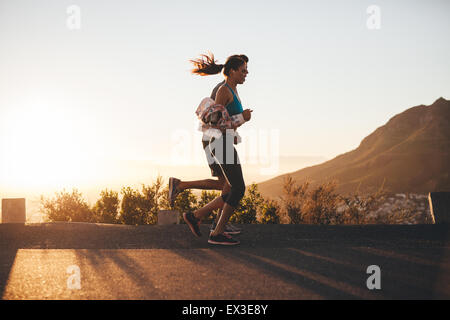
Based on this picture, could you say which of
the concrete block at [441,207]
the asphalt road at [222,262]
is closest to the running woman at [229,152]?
the asphalt road at [222,262]

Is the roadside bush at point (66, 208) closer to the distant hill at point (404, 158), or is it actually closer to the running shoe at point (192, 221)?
the running shoe at point (192, 221)

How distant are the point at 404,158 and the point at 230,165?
94.5 meters

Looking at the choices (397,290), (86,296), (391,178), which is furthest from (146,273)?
(391,178)

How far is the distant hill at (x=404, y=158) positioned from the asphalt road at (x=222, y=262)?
5093cm

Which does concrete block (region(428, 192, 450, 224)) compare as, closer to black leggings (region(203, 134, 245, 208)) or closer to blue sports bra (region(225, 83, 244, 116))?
black leggings (region(203, 134, 245, 208))

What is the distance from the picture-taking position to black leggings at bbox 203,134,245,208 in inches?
197

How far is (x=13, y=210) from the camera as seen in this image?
7520 millimetres

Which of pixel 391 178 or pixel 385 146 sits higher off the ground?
pixel 385 146

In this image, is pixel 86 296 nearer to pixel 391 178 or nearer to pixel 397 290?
pixel 397 290

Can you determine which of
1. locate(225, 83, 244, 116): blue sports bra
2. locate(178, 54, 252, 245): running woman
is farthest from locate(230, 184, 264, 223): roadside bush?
locate(225, 83, 244, 116): blue sports bra

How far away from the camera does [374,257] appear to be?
425 cm

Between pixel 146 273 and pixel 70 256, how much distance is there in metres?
1.37

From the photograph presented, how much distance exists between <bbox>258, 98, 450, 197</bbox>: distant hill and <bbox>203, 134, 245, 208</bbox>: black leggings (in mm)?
51764
